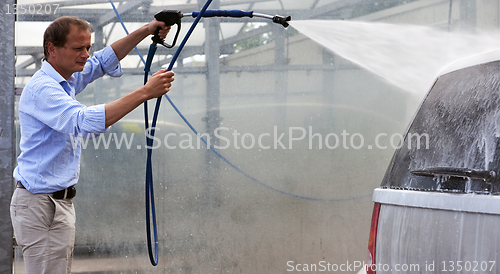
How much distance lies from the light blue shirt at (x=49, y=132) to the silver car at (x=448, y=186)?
47.8 inches

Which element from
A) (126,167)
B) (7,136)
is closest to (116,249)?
(126,167)

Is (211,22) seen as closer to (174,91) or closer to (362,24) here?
(174,91)

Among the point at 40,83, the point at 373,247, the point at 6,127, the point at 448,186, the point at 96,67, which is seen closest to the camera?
the point at 448,186

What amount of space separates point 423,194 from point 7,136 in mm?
3037

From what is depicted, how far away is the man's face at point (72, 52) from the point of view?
196 centimetres

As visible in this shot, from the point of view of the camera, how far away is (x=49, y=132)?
→ 194cm

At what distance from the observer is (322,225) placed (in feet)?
10.3

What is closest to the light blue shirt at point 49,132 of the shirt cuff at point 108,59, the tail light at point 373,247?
the shirt cuff at point 108,59

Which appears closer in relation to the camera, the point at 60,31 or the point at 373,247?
the point at 373,247

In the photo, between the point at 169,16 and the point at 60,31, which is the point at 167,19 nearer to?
the point at 169,16

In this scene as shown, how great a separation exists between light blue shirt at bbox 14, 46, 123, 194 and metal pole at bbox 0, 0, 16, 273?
1310 mm

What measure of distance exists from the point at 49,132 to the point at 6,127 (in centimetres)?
148

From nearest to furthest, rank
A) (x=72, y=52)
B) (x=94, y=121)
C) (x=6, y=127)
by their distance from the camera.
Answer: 1. (x=94, y=121)
2. (x=72, y=52)
3. (x=6, y=127)

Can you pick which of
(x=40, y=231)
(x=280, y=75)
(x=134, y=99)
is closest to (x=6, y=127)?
(x=40, y=231)
